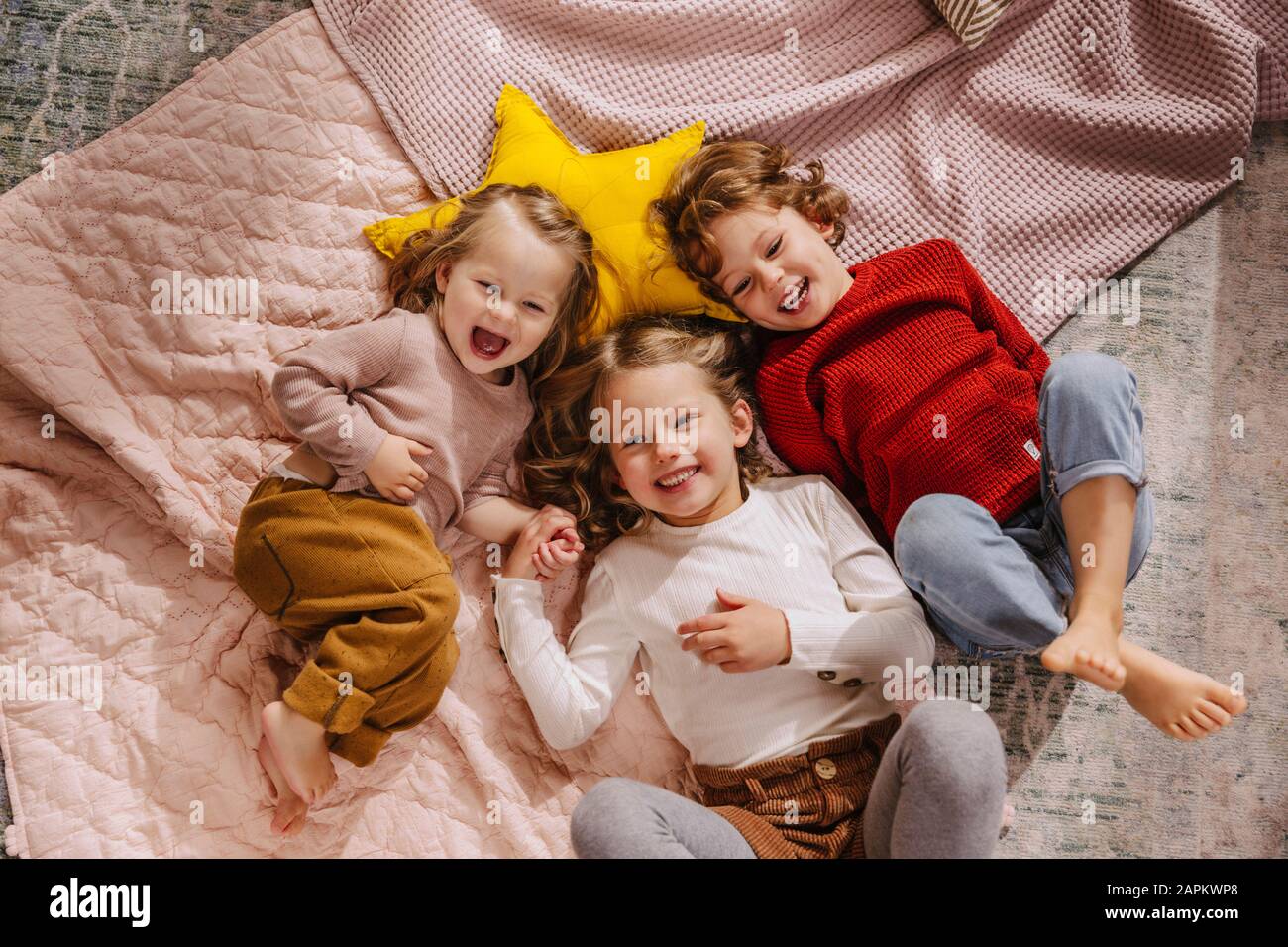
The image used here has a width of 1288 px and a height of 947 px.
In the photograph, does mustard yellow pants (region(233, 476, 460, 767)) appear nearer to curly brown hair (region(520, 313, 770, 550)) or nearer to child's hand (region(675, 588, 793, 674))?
curly brown hair (region(520, 313, 770, 550))

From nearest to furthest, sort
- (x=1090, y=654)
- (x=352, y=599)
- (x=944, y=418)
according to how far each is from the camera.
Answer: (x=1090, y=654), (x=352, y=599), (x=944, y=418)

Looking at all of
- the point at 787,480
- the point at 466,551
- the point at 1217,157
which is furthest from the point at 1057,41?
the point at 466,551

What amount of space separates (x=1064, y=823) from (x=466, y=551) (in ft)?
3.31

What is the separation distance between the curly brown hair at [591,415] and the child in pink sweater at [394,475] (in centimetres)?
4

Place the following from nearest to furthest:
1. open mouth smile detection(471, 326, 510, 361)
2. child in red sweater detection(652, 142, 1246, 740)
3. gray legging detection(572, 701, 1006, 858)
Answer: gray legging detection(572, 701, 1006, 858)
child in red sweater detection(652, 142, 1246, 740)
open mouth smile detection(471, 326, 510, 361)

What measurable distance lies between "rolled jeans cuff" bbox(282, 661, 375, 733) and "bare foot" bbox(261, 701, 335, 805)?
0.06ft

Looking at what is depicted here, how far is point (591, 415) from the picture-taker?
1462 mm

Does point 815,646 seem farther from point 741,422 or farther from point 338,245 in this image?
point 338,245

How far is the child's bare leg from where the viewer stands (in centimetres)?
120

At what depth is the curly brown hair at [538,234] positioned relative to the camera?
4.56 feet

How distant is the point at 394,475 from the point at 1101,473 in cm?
97

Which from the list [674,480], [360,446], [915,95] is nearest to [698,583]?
[674,480]

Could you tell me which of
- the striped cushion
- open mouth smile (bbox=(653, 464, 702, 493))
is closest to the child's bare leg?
open mouth smile (bbox=(653, 464, 702, 493))

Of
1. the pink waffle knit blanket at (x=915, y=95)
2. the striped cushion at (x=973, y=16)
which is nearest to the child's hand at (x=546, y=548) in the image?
the pink waffle knit blanket at (x=915, y=95)
